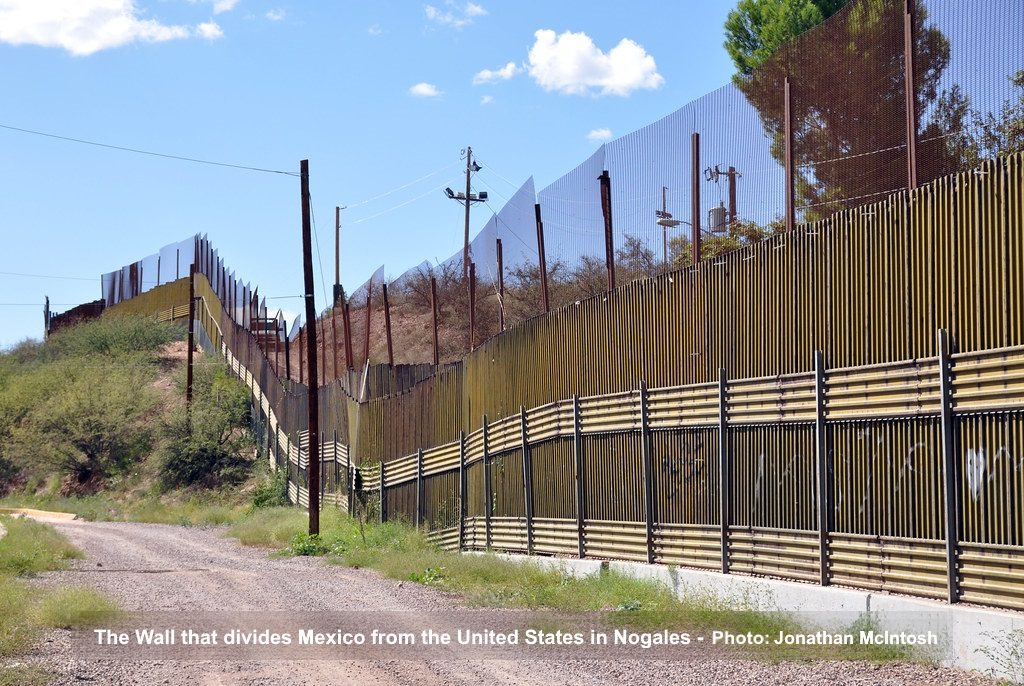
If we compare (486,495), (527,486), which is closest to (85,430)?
(486,495)

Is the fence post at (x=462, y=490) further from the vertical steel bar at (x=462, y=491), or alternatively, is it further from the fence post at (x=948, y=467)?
the fence post at (x=948, y=467)

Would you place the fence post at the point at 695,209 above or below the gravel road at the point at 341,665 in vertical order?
above

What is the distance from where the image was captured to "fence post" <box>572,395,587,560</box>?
15141 millimetres

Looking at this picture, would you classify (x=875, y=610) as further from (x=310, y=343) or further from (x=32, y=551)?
(x=310, y=343)

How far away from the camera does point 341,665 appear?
29.7 ft

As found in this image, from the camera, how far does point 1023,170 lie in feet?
27.5

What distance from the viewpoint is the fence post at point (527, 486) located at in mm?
16844

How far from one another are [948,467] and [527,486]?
8869mm

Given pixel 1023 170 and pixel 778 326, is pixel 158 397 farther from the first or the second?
pixel 1023 170

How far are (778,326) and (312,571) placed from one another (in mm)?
10108

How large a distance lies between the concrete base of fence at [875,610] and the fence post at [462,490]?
7633mm

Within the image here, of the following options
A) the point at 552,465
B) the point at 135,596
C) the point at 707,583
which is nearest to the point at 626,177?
the point at 552,465

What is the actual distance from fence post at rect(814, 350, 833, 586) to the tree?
3269 mm

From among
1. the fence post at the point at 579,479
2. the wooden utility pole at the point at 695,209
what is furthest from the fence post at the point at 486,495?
the wooden utility pole at the point at 695,209
